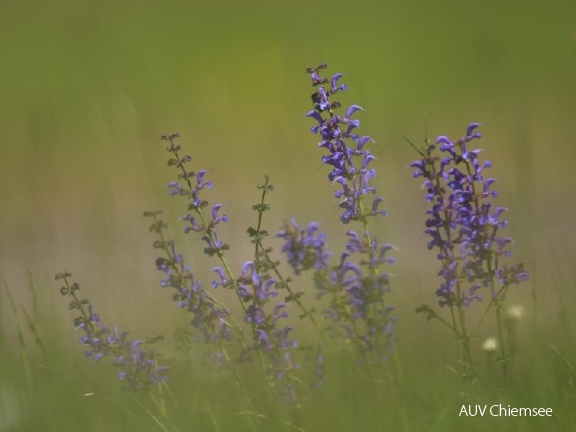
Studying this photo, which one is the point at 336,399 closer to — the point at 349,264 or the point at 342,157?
the point at 349,264

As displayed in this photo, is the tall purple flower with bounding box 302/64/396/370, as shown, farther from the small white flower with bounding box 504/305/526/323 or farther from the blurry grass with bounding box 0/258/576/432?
the small white flower with bounding box 504/305/526/323

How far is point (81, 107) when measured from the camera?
9.71 m

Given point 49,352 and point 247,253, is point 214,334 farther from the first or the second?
point 247,253

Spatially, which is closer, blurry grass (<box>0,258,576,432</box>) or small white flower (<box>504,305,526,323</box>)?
blurry grass (<box>0,258,576,432</box>)

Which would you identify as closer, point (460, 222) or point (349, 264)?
point (460, 222)

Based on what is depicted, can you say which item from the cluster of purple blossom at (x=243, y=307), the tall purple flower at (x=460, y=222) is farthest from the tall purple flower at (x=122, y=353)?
the tall purple flower at (x=460, y=222)

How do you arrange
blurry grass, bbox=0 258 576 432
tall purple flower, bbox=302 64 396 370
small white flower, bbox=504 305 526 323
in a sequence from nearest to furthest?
blurry grass, bbox=0 258 576 432
tall purple flower, bbox=302 64 396 370
small white flower, bbox=504 305 526 323

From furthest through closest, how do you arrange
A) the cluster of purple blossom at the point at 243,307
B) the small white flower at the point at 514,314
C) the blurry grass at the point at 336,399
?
→ the small white flower at the point at 514,314 < the cluster of purple blossom at the point at 243,307 < the blurry grass at the point at 336,399

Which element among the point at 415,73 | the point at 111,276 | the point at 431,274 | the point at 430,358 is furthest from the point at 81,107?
the point at 430,358

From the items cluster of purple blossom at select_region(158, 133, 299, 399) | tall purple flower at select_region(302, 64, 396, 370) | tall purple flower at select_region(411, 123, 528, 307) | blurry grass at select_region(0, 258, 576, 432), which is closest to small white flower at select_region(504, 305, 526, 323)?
blurry grass at select_region(0, 258, 576, 432)

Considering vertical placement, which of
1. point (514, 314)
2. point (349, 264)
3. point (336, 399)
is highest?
point (349, 264)

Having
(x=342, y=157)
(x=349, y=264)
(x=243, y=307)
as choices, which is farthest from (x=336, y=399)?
(x=342, y=157)

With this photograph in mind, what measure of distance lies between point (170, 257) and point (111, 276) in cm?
38

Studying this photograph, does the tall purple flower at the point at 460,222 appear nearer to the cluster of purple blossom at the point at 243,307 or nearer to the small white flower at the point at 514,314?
the small white flower at the point at 514,314
